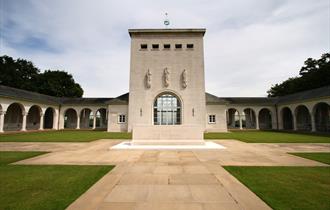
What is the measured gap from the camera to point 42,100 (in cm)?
2936

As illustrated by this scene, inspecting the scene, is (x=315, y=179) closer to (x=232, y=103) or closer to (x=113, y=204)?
(x=113, y=204)

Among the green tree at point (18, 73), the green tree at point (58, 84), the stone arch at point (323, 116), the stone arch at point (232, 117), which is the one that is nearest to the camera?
the stone arch at point (323, 116)

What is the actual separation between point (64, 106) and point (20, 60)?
27795mm

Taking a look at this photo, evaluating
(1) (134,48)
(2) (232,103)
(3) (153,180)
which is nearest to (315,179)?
(3) (153,180)

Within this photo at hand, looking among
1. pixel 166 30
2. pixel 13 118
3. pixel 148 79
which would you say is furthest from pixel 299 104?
pixel 13 118

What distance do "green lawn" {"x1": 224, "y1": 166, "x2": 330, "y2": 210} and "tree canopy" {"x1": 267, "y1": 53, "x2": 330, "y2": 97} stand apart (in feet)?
141

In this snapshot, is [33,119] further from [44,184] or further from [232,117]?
[232,117]

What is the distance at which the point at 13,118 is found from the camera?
30.4m

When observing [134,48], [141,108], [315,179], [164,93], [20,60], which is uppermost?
[20,60]

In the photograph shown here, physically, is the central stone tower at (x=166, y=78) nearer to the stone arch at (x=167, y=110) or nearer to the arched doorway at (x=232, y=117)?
the stone arch at (x=167, y=110)

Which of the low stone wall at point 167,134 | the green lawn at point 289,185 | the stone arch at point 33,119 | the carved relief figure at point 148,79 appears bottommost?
the green lawn at point 289,185

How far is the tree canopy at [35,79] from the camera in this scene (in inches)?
1741

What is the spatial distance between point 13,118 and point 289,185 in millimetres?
38573

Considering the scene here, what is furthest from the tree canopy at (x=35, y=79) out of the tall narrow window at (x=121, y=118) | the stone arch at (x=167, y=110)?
the stone arch at (x=167, y=110)
